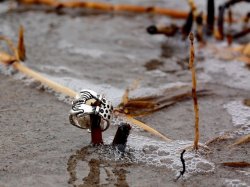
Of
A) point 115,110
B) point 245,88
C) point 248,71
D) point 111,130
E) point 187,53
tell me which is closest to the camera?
point 111,130

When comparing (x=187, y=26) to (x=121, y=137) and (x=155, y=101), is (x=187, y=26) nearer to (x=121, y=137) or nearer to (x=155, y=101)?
(x=155, y=101)

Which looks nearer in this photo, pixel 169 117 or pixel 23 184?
pixel 23 184

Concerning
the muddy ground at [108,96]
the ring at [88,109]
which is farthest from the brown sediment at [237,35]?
the ring at [88,109]

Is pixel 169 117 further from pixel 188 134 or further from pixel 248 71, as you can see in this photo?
pixel 248 71

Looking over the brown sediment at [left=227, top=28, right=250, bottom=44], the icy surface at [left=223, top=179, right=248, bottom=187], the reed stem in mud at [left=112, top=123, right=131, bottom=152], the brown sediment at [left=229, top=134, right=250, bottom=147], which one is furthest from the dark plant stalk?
the icy surface at [left=223, top=179, right=248, bottom=187]

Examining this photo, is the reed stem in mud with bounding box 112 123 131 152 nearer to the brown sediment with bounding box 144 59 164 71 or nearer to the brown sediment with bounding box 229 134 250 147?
the brown sediment with bounding box 229 134 250 147

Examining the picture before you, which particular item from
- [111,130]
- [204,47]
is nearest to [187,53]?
[204,47]

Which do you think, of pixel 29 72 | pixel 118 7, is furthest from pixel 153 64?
pixel 118 7
